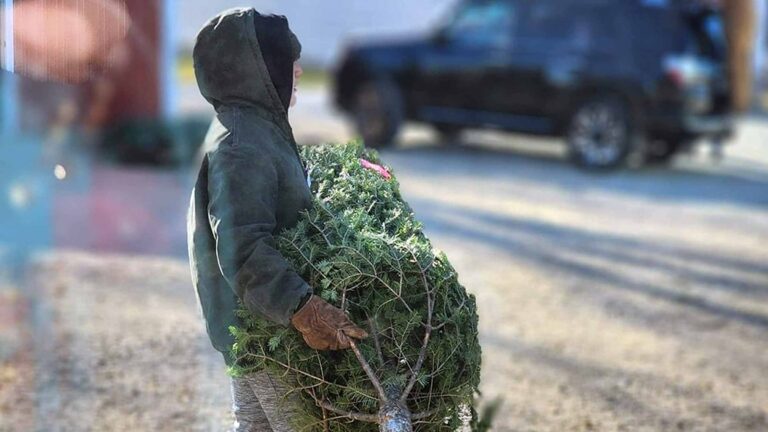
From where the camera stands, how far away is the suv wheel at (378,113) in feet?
44.0

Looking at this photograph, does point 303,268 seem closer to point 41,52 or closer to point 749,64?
point 41,52

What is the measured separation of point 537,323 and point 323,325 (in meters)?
3.88

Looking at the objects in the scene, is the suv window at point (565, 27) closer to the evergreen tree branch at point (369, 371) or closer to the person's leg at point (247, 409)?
the person's leg at point (247, 409)

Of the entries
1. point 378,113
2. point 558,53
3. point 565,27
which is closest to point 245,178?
point 558,53

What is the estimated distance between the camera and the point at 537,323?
21.5ft

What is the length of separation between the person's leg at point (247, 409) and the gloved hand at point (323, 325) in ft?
1.28

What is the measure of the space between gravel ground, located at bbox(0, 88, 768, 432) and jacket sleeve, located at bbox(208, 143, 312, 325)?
71.0 inches

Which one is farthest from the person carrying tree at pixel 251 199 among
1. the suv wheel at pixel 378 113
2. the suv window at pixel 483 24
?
the suv wheel at pixel 378 113

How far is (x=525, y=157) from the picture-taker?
13688 millimetres

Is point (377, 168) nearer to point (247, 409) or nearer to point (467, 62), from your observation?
point (247, 409)

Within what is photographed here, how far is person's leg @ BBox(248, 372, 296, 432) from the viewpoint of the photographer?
302cm

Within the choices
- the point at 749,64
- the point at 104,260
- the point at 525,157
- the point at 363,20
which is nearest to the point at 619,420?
the point at 104,260

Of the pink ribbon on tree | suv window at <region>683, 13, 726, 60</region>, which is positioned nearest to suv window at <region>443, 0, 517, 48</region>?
suv window at <region>683, 13, 726, 60</region>

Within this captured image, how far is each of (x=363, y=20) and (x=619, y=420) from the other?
72.7 feet
